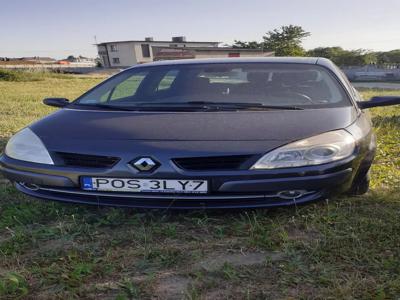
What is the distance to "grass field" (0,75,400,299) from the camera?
1868mm

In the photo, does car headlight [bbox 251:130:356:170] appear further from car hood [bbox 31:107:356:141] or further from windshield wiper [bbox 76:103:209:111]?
windshield wiper [bbox 76:103:209:111]

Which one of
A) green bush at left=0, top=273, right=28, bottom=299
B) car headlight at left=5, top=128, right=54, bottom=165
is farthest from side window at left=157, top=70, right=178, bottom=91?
green bush at left=0, top=273, right=28, bottom=299

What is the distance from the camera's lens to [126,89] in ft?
11.6

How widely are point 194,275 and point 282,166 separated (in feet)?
2.52

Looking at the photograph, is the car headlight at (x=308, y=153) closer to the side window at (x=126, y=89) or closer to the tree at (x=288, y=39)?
the side window at (x=126, y=89)

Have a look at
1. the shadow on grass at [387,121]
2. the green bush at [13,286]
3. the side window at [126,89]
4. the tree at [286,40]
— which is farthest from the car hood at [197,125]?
the tree at [286,40]

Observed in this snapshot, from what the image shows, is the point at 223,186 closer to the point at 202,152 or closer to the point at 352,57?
the point at 202,152

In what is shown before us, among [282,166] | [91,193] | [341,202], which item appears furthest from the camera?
[341,202]

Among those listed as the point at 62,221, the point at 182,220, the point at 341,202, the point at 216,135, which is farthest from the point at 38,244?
the point at 341,202

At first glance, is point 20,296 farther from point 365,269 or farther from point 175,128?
point 365,269

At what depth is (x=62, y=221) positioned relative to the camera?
266cm

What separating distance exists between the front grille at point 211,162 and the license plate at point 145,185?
0.08m

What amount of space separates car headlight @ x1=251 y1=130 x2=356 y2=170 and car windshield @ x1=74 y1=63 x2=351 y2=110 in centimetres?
50

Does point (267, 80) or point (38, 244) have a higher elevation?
point (267, 80)
